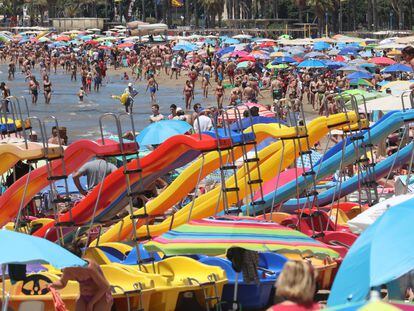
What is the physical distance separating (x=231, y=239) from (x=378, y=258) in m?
3.62

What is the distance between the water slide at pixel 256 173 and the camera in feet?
41.8

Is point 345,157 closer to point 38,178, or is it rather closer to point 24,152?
point 38,178

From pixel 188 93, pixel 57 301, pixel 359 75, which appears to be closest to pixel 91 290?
pixel 57 301

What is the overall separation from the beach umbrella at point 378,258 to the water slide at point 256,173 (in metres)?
5.77

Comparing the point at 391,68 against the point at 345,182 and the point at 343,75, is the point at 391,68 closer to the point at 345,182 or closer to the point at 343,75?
the point at 343,75

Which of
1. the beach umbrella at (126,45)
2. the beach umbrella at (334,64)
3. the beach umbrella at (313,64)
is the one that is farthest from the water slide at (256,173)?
the beach umbrella at (126,45)

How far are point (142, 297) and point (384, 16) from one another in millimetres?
95188

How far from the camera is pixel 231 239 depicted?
9.68 meters

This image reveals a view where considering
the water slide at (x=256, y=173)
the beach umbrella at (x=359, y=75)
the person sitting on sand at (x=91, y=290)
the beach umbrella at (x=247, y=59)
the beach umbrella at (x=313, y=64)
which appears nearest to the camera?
the person sitting on sand at (x=91, y=290)

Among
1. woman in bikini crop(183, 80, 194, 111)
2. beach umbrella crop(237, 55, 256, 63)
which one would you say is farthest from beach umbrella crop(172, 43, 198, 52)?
woman in bikini crop(183, 80, 194, 111)

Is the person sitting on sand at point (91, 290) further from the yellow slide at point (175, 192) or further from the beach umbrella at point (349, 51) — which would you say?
the beach umbrella at point (349, 51)

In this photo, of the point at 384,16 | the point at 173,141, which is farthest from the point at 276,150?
the point at 384,16

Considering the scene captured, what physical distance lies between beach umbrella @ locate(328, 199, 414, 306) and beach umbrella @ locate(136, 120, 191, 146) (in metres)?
11.2

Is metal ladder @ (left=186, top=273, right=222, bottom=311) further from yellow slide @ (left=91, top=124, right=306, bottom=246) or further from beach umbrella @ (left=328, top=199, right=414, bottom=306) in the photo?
beach umbrella @ (left=328, top=199, right=414, bottom=306)
